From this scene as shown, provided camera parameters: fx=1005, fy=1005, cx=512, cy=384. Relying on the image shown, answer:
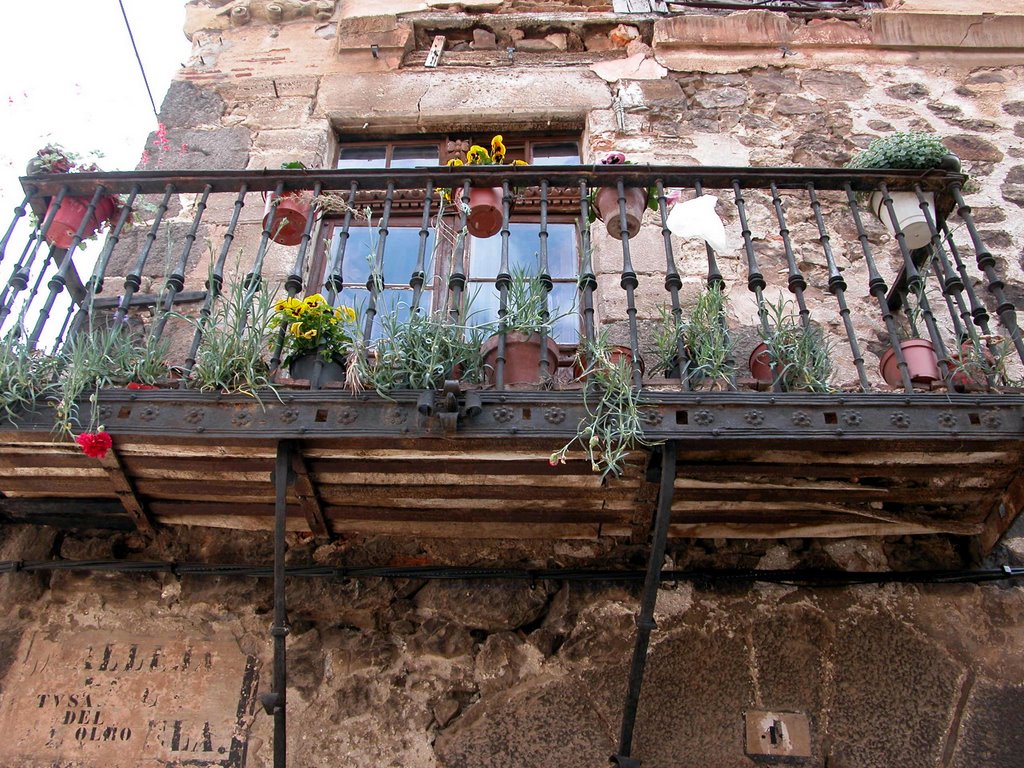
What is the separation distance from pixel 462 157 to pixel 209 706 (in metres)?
3.15

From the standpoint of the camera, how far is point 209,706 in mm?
3129

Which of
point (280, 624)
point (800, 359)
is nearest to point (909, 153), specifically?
point (800, 359)

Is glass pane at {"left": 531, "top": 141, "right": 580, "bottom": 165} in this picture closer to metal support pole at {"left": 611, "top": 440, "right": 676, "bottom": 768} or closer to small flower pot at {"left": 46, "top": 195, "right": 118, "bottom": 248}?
small flower pot at {"left": 46, "top": 195, "right": 118, "bottom": 248}

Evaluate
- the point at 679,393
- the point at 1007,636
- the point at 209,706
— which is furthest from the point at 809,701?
the point at 209,706

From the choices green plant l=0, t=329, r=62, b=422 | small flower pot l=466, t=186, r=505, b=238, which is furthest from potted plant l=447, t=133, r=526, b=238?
green plant l=0, t=329, r=62, b=422

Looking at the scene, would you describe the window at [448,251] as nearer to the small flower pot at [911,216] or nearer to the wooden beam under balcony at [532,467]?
the wooden beam under balcony at [532,467]

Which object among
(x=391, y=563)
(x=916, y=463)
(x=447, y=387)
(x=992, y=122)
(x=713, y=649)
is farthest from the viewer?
(x=992, y=122)

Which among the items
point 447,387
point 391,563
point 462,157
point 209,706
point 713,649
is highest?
point 462,157

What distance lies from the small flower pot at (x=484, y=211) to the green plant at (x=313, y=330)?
0.76 meters

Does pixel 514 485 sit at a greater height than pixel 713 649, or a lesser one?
greater

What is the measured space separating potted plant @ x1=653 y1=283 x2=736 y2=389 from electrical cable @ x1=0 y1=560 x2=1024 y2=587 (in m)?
0.66

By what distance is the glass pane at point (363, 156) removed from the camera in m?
5.36

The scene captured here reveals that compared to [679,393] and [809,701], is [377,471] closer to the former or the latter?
[679,393]

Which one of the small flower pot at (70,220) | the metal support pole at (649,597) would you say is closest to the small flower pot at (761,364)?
the metal support pole at (649,597)
